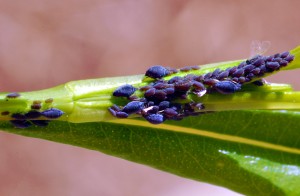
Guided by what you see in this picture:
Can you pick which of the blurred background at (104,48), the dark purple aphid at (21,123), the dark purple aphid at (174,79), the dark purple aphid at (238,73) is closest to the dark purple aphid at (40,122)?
the dark purple aphid at (21,123)

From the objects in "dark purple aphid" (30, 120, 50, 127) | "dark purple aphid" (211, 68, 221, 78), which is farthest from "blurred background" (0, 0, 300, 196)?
"dark purple aphid" (211, 68, 221, 78)

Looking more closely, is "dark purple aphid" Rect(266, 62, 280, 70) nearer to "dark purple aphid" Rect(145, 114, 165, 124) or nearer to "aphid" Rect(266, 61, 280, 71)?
"aphid" Rect(266, 61, 280, 71)

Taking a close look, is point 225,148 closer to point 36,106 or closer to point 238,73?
point 238,73

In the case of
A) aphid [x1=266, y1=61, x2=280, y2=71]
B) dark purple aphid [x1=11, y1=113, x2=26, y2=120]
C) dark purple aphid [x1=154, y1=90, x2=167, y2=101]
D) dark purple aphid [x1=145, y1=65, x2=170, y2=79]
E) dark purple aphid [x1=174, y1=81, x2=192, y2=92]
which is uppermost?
dark purple aphid [x1=145, y1=65, x2=170, y2=79]

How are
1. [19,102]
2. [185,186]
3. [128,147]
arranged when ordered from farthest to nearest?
[185,186], [128,147], [19,102]

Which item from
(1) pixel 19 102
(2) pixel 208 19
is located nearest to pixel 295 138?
(1) pixel 19 102

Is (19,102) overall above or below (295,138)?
above

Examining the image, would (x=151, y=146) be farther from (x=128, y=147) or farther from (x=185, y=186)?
(x=185, y=186)
